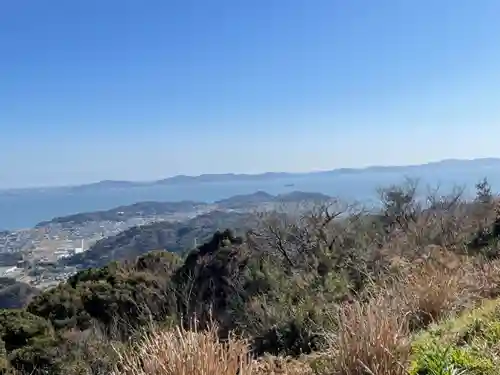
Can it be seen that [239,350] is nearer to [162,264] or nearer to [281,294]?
[281,294]

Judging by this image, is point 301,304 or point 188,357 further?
point 301,304

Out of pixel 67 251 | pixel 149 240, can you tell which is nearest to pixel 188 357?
pixel 149 240

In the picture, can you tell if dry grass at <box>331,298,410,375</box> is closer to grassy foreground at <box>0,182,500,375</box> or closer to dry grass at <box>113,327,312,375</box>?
grassy foreground at <box>0,182,500,375</box>

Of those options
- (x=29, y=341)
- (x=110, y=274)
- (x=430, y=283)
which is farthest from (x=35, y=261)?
(x=430, y=283)

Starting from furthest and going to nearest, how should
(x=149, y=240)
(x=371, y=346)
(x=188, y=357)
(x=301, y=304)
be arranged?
(x=149, y=240) < (x=301, y=304) < (x=371, y=346) < (x=188, y=357)

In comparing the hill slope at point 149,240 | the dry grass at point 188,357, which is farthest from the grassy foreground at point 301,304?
the hill slope at point 149,240

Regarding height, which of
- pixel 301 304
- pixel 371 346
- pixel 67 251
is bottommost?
pixel 67 251

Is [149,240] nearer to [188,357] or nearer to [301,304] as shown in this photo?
[301,304]

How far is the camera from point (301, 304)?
9414 millimetres

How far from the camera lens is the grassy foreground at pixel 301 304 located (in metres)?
3.07

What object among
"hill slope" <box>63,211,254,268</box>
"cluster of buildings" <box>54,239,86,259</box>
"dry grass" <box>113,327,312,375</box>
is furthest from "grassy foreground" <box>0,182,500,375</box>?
"cluster of buildings" <box>54,239,86,259</box>

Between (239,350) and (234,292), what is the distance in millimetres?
16191

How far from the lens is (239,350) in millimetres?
2811

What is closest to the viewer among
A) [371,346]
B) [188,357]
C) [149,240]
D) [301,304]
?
[188,357]
